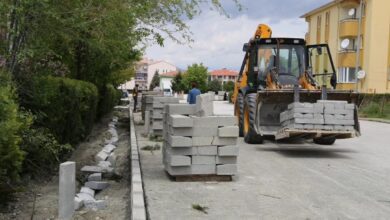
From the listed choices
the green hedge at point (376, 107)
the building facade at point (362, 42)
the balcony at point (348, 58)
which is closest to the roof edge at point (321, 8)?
the building facade at point (362, 42)

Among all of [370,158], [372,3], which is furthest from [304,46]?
[372,3]

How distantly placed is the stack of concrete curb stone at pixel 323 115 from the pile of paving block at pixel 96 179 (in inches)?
165

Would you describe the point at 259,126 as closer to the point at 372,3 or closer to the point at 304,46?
the point at 304,46

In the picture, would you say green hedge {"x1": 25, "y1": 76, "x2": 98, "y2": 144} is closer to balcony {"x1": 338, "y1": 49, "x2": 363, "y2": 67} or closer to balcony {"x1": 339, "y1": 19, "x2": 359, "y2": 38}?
balcony {"x1": 338, "y1": 49, "x2": 363, "y2": 67}

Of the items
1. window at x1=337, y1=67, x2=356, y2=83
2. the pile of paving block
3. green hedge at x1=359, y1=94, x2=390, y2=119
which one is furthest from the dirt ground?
window at x1=337, y1=67, x2=356, y2=83

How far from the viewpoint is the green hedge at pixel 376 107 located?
3297 cm

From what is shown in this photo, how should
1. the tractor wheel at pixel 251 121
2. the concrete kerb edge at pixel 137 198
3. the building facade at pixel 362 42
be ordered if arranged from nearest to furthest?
the concrete kerb edge at pixel 137 198
the tractor wheel at pixel 251 121
the building facade at pixel 362 42

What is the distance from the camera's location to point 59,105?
11047mm

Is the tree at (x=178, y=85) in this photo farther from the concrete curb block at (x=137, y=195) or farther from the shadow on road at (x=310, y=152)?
the concrete curb block at (x=137, y=195)

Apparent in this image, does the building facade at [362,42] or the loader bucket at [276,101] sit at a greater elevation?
the building facade at [362,42]

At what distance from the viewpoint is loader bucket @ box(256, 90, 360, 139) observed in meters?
13.0

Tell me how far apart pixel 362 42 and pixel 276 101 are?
107 ft

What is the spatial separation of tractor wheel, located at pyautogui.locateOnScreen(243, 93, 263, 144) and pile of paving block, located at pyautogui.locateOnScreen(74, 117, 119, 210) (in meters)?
3.54

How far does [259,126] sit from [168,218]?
7.51 metres
